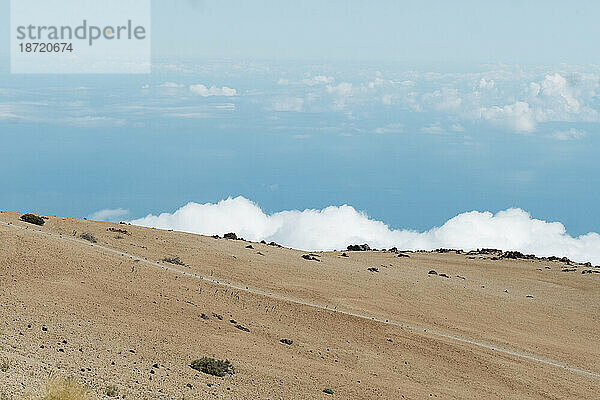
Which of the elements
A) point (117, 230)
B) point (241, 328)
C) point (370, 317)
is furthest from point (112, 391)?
point (117, 230)

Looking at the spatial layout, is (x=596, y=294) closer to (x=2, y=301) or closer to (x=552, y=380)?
(x=552, y=380)

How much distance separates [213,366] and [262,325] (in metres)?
5.94

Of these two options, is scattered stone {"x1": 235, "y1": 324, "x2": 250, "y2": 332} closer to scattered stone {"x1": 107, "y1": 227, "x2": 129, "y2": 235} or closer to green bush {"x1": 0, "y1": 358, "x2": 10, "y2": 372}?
green bush {"x1": 0, "y1": 358, "x2": 10, "y2": 372}

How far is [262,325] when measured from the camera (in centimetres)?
2244

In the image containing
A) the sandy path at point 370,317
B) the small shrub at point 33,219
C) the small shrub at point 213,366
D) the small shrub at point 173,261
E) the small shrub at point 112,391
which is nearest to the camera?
the small shrub at point 112,391

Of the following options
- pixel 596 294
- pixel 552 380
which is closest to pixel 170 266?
pixel 552 380

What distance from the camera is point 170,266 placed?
29.5 meters

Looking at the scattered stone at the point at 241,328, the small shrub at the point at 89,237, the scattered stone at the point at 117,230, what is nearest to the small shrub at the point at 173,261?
the small shrub at the point at 89,237

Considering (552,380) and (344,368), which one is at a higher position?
(344,368)

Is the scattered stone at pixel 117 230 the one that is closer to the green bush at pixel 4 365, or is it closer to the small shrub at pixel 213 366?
the small shrub at pixel 213 366

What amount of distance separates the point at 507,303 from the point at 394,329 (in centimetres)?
1347

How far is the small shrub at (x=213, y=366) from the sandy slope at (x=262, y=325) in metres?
0.40

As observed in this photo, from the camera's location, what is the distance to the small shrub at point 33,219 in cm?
3228

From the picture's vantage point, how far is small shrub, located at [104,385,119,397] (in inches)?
504
